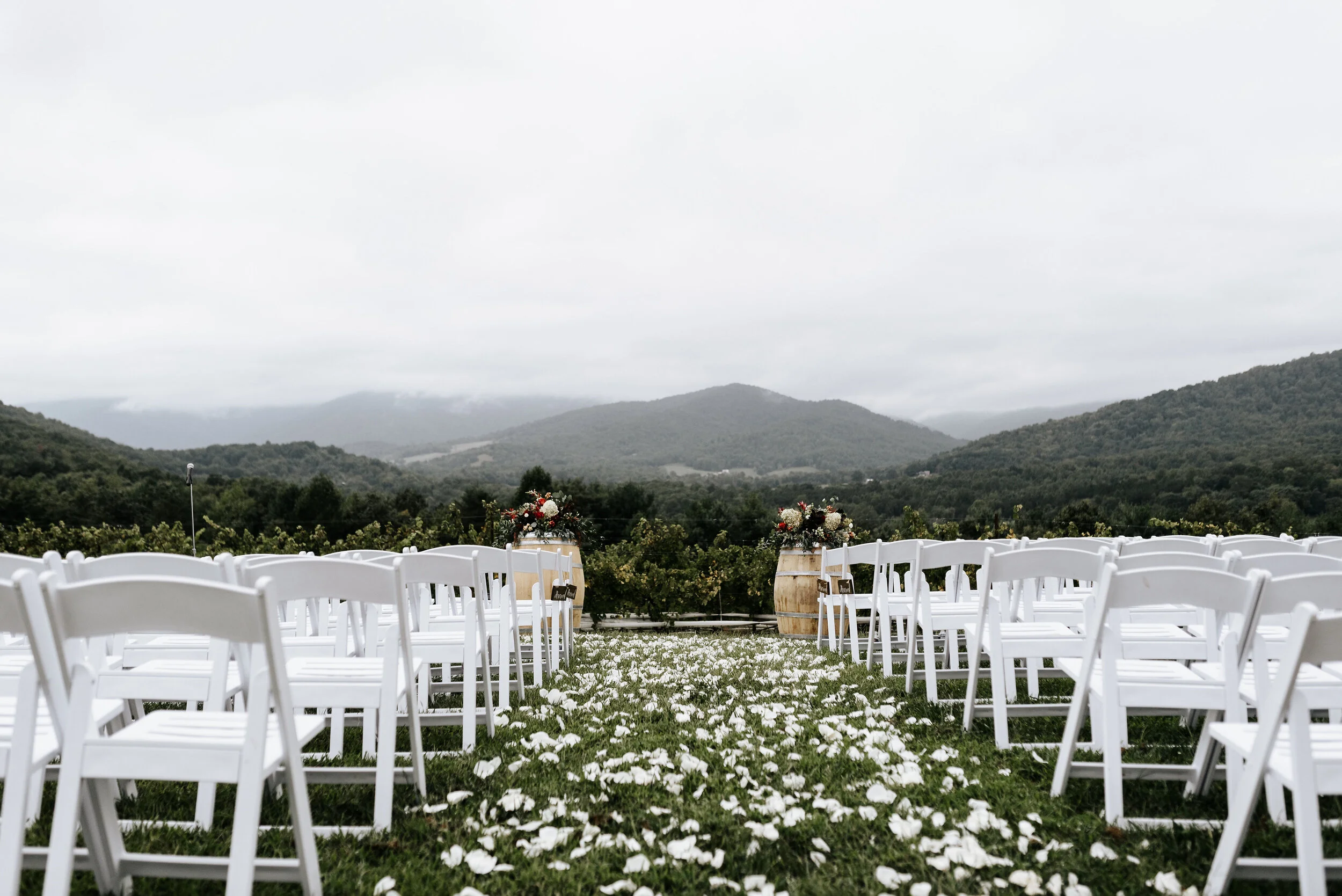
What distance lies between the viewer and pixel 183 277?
7119 cm

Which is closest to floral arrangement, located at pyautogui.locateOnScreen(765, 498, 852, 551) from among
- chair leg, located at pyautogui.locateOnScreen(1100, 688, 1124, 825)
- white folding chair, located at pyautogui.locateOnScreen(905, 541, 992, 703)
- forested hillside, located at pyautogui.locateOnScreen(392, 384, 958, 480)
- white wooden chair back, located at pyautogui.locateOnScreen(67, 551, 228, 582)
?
white folding chair, located at pyautogui.locateOnScreen(905, 541, 992, 703)

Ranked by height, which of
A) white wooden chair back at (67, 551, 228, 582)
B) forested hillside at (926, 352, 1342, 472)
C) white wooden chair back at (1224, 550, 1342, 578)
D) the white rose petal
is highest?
forested hillside at (926, 352, 1342, 472)

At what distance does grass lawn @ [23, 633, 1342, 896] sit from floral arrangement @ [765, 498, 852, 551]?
5506mm

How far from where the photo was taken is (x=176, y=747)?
6.57 ft

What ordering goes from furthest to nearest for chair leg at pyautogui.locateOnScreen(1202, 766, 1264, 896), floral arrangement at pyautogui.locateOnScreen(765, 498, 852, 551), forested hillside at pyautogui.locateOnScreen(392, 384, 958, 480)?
forested hillside at pyautogui.locateOnScreen(392, 384, 958, 480) < floral arrangement at pyautogui.locateOnScreen(765, 498, 852, 551) < chair leg at pyautogui.locateOnScreen(1202, 766, 1264, 896)

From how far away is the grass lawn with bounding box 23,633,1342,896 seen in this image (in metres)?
2.37

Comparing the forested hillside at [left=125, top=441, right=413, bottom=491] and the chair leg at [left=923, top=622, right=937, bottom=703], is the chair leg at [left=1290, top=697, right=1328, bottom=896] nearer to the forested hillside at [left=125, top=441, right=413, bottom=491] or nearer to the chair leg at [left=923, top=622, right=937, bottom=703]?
the chair leg at [left=923, top=622, right=937, bottom=703]

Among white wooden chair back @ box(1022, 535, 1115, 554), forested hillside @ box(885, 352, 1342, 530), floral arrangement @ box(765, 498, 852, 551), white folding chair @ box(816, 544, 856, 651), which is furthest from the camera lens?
forested hillside @ box(885, 352, 1342, 530)

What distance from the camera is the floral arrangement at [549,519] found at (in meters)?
10.7

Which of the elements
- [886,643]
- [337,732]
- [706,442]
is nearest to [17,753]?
[337,732]

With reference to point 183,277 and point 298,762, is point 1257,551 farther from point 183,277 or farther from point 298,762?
point 183,277

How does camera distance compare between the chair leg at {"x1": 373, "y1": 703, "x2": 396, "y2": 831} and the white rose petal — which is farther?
the chair leg at {"x1": 373, "y1": 703, "x2": 396, "y2": 831}

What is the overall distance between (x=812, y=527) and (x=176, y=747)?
8664 mm

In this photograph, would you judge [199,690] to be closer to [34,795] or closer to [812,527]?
[34,795]
